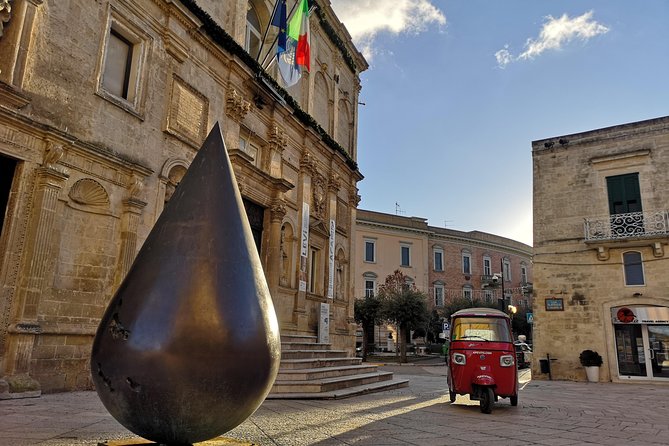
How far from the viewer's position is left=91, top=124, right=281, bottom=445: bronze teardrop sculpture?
7.86ft

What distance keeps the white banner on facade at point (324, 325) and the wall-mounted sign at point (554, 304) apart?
29.0ft

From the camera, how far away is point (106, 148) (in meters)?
8.73

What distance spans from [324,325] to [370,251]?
25004mm

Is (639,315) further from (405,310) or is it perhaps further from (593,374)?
(405,310)

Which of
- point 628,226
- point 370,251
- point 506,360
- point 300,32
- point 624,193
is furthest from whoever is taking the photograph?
point 370,251

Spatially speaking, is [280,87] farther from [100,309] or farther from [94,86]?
[100,309]

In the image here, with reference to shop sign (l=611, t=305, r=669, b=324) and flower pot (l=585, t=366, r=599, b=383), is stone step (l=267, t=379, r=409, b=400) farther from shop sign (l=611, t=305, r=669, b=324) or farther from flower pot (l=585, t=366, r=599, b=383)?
shop sign (l=611, t=305, r=669, b=324)

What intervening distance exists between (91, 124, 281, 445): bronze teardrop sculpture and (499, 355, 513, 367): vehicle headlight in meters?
6.81

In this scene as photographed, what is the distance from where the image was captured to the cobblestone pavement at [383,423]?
4789 mm

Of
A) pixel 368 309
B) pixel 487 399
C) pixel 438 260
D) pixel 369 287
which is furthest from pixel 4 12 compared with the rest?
pixel 438 260

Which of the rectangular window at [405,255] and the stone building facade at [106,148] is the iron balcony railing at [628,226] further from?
the rectangular window at [405,255]

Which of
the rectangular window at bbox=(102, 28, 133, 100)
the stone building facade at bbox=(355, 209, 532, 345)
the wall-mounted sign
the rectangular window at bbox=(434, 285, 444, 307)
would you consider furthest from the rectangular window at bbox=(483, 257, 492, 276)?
the rectangular window at bbox=(102, 28, 133, 100)

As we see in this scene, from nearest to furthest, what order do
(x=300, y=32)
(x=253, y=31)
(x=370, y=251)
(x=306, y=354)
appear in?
(x=306, y=354)
(x=300, y=32)
(x=253, y=31)
(x=370, y=251)

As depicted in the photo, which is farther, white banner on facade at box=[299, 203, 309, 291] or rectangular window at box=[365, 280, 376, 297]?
rectangular window at box=[365, 280, 376, 297]
